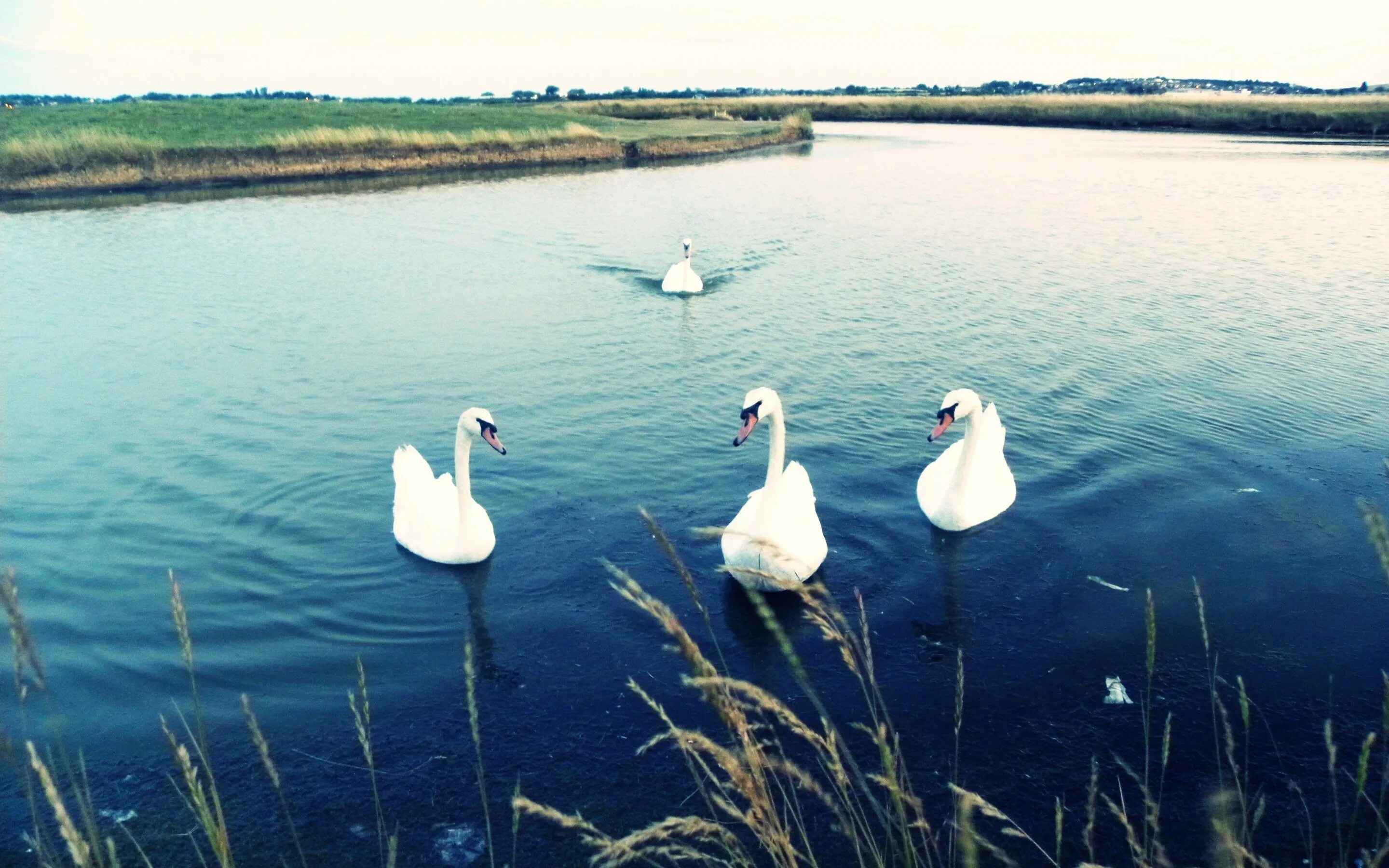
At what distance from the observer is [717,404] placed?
10914 millimetres

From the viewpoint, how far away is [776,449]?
6.97 meters

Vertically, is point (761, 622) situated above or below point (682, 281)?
below

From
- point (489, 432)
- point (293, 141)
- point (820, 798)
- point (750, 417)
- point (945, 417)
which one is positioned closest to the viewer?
point (820, 798)

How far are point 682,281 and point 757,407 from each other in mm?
10175

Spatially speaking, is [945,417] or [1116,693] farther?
[945,417]

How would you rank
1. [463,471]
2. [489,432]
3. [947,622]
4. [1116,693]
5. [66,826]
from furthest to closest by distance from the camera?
[463,471]
[489,432]
[947,622]
[1116,693]
[66,826]

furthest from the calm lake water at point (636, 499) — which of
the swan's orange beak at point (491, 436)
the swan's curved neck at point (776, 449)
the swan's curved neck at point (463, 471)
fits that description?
the swan's orange beak at point (491, 436)

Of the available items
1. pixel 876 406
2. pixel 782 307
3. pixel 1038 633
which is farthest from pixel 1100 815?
pixel 782 307

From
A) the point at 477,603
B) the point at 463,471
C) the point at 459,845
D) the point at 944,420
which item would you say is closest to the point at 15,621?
the point at 459,845

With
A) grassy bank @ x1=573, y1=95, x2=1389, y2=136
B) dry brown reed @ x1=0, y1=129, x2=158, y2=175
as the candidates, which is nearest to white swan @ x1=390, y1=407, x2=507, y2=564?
dry brown reed @ x1=0, y1=129, x2=158, y2=175

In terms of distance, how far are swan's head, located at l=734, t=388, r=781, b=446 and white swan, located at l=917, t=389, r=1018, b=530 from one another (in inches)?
53.3

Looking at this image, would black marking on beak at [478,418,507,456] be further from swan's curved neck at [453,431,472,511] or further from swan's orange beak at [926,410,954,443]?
swan's orange beak at [926,410,954,443]

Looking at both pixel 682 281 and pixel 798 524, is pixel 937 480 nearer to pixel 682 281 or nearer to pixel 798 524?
pixel 798 524

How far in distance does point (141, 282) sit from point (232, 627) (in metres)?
12.7
